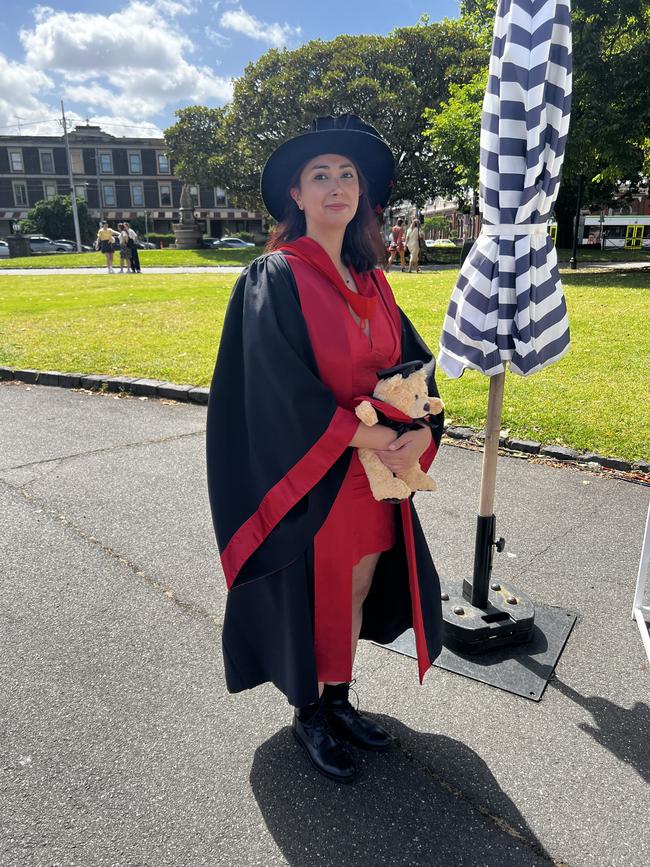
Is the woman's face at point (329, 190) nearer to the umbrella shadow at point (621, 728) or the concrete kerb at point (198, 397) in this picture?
the umbrella shadow at point (621, 728)

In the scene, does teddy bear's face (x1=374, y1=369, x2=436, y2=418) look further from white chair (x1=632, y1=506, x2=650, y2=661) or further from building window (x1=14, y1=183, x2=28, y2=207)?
building window (x1=14, y1=183, x2=28, y2=207)

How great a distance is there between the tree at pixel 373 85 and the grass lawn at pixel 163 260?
17.3 feet

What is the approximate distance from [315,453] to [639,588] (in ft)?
6.95

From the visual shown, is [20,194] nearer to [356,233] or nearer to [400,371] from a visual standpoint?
[356,233]

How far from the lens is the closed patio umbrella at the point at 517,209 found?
8.08 feet

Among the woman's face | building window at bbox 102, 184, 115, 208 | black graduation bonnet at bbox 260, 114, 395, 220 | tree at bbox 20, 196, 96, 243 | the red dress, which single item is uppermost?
building window at bbox 102, 184, 115, 208

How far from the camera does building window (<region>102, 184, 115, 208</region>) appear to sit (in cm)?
7431

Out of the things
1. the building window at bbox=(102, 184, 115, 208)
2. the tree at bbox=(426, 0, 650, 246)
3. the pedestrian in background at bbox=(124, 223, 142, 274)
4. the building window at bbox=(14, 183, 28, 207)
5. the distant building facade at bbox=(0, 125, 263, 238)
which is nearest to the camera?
the tree at bbox=(426, 0, 650, 246)

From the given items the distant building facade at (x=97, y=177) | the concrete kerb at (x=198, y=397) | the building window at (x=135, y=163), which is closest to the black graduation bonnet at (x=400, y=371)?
the concrete kerb at (x=198, y=397)

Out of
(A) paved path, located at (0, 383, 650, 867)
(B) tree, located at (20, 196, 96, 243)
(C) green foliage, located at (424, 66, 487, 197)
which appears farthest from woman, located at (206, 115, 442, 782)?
(B) tree, located at (20, 196, 96, 243)

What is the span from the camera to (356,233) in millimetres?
2328

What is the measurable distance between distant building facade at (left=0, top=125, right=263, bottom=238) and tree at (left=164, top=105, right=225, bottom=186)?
111ft

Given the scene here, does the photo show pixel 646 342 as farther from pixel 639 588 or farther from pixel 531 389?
pixel 639 588

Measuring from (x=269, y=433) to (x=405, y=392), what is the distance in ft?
1.51
